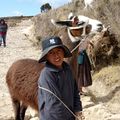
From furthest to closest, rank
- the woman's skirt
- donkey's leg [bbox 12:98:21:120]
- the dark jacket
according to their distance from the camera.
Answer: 1. the woman's skirt
2. donkey's leg [bbox 12:98:21:120]
3. the dark jacket

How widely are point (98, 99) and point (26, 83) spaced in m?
3.61

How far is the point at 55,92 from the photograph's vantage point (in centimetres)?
405

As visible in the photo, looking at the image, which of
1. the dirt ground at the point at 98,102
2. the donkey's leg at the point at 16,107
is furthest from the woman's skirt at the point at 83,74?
the donkey's leg at the point at 16,107

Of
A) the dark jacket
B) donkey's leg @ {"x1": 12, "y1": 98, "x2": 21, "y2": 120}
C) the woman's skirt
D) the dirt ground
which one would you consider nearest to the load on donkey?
donkey's leg @ {"x1": 12, "y1": 98, "x2": 21, "y2": 120}

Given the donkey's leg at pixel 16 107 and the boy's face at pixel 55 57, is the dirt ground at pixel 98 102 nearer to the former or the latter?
the donkey's leg at pixel 16 107

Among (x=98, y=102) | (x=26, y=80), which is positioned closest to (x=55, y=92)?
(x=26, y=80)

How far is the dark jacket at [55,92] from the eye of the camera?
159 inches

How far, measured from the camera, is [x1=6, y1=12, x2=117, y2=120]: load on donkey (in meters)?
6.38

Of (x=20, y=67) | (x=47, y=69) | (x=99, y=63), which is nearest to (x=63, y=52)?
(x=47, y=69)

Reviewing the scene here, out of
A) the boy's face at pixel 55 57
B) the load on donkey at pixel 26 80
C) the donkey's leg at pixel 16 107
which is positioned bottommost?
the donkey's leg at pixel 16 107

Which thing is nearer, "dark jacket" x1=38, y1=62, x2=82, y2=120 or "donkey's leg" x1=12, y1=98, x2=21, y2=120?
"dark jacket" x1=38, y1=62, x2=82, y2=120

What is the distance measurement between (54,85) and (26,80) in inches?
102

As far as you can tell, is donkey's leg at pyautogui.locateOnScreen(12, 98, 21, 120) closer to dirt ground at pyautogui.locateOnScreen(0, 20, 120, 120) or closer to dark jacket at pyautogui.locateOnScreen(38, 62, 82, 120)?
dirt ground at pyautogui.locateOnScreen(0, 20, 120, 120)

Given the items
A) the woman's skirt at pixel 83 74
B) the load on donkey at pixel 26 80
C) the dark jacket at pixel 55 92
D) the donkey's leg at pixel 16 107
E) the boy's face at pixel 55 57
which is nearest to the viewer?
the dark jacket at pixel 55 92
